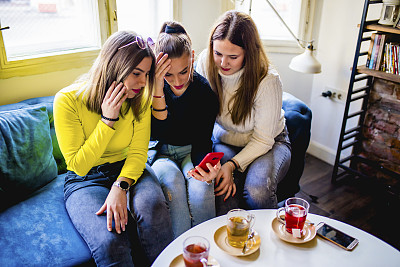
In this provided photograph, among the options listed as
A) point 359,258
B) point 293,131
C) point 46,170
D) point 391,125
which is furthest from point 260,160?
point 391,125

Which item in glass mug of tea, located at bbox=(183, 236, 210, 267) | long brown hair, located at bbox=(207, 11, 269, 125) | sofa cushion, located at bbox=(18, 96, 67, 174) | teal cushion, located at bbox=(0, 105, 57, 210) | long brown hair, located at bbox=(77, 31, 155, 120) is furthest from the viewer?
sofa cushion, located at bbox=(18, 96, 67, 174)

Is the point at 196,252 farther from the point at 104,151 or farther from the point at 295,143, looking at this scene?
the point at 295,143

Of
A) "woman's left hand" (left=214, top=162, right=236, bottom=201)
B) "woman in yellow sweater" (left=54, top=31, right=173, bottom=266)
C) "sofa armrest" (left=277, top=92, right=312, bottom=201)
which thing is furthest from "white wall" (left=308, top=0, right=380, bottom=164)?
"woman in yellow sweater" (left=54, top=31, right=173, bottom=266)

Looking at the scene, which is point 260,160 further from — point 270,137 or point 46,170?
point 46,170

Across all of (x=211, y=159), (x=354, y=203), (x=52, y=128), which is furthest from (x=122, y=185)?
(x=354, y=203)

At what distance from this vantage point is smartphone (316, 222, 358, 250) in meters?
1.18

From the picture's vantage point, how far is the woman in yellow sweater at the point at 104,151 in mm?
1401

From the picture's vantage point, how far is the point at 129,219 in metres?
1.52

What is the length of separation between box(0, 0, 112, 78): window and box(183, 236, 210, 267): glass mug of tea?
1.41 metres

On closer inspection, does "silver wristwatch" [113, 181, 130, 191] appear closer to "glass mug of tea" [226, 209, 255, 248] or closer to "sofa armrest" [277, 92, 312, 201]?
"glass mug of tea" [226, 209, 255, 248]

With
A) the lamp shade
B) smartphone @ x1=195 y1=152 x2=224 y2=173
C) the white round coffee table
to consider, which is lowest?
the white round coffee table

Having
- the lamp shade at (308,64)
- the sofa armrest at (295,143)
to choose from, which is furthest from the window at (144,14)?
the sofa armrest at (295,143)

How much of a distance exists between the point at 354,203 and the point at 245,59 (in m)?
1.35

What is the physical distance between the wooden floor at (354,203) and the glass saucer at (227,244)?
1.25m
